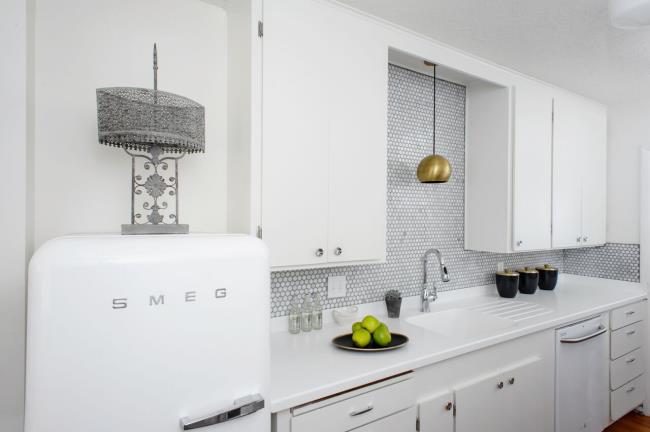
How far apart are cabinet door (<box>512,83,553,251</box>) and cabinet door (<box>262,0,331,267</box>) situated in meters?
1.47

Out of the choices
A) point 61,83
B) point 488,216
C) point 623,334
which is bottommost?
point 623,334

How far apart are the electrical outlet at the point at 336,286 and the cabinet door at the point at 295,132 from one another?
408mm

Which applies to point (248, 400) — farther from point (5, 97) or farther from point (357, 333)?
point (5, 97)

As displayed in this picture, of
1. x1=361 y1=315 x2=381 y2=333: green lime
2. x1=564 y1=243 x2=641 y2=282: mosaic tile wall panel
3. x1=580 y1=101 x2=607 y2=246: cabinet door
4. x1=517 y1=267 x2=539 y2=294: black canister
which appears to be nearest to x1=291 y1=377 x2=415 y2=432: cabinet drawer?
x1=361 y1=315 x2=381 y2=333: green lime

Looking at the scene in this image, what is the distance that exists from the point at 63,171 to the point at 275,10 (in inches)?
40.1

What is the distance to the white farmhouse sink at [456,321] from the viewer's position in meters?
2.19

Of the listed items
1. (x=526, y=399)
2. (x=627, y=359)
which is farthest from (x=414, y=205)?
(x=627, y=359)

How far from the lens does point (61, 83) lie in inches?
55.2

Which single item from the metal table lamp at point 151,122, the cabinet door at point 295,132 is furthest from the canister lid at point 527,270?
the metal table lamp at point 151,122

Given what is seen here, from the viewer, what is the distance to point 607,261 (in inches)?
128

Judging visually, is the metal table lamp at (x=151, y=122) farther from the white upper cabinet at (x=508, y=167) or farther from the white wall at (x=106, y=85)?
the white upper cabinet at (x=508, y=167)

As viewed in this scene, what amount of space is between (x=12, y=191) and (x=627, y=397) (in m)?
3.81

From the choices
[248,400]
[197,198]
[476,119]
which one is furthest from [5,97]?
[476,119]

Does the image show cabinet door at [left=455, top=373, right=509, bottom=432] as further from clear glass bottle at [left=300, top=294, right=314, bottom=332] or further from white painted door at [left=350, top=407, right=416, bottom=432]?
clear glass bottle at [left=300, top=294, right=314, bottom=332]
